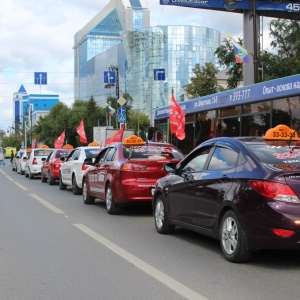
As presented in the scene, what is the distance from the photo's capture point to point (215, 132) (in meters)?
14.2

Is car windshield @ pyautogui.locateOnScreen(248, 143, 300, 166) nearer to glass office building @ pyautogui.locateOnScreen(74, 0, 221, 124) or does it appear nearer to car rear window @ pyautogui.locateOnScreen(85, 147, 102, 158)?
car rear window @ pyautogui.locateOnScreen(85, 147, 102, 158)

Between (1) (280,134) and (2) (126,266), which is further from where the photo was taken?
(1) (280,134)

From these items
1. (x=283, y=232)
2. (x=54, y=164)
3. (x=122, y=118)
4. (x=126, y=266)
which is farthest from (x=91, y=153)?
(x=122, y=118)

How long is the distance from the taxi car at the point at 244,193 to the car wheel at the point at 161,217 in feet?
1.79

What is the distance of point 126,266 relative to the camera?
627 centimetres

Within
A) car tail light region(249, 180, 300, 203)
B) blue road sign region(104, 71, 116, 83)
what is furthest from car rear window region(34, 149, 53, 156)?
car tail light region(249, 180, 300, 203)

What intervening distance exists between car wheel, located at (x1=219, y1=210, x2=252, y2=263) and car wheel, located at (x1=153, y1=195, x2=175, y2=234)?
2.04 m

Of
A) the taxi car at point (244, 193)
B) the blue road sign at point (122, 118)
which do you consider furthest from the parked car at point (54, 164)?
the taxi car at point (244, 193)

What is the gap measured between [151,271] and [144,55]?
352ft

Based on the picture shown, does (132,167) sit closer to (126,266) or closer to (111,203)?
(111,203)

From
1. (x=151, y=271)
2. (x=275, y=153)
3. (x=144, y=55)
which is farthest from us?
(x=144, y=55)

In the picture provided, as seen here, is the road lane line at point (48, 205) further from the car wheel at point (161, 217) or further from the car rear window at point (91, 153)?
the car wheel at point (161, 217)

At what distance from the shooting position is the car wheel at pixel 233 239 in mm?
6125

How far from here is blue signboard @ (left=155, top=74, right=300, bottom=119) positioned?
423 inches
